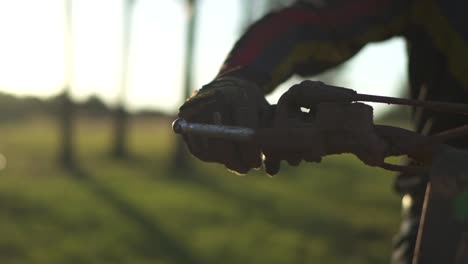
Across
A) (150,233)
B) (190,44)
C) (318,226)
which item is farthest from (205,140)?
(190,44)

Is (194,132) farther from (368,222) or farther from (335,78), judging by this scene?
(335,78)

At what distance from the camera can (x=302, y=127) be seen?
1.23 metres

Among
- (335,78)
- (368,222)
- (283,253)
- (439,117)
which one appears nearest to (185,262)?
(283,253)

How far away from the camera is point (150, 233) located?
8.57 metres

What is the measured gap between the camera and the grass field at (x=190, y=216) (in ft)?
24.8

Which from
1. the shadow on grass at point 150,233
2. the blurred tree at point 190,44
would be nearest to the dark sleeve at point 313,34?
the shadow on grass at point 150,233

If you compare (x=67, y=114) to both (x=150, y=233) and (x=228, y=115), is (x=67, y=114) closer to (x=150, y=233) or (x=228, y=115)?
(x=150, y=233)

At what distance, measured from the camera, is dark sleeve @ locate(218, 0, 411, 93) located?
1805 mm

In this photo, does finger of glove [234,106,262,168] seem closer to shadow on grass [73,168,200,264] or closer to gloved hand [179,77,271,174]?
Result: gloved hand [179,77,271,174]

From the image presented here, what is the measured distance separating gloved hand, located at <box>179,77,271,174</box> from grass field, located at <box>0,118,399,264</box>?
582cm

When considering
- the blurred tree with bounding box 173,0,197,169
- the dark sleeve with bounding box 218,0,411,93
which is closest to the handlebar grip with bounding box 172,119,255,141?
the dark sleeve with bounding box 218,0,411,93

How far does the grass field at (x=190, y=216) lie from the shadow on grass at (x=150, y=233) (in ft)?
0.04

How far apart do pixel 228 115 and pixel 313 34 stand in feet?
1.68

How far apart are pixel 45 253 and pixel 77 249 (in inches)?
13.0
